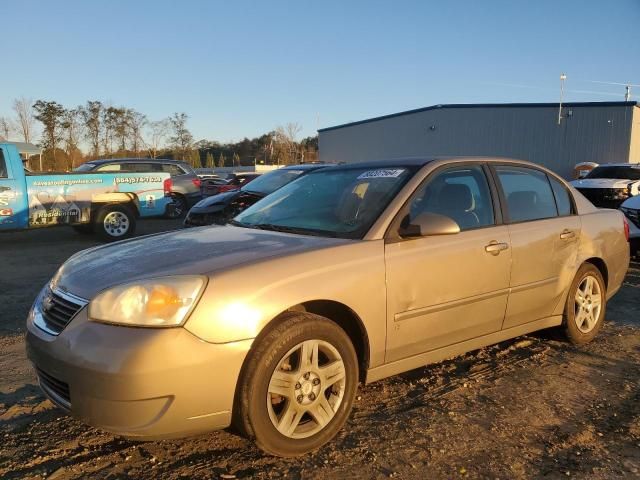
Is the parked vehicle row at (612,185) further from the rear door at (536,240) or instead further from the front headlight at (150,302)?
the front headlight at (150,302)

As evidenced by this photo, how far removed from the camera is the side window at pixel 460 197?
3664 mm

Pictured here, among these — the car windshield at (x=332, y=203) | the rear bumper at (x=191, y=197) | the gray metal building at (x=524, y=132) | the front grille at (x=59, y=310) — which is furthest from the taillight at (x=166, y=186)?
the gray metal building at (x=524, y=132)

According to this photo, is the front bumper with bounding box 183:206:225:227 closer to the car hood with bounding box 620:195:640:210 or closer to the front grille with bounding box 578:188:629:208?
the car hood with bounding box 620:195:640:210

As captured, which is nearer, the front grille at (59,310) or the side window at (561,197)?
the front grille at (59,310)

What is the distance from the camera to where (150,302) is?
8.30ft

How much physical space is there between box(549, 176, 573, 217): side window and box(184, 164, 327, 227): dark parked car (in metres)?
5.80

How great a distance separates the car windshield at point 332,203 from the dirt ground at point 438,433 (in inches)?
47.1

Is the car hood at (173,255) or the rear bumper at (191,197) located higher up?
the car hood at (173,255)

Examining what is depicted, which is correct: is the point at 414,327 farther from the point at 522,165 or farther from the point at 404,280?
the point at 522,165

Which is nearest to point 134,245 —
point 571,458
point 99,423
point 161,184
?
point 99,423

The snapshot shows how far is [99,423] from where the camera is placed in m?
2.49

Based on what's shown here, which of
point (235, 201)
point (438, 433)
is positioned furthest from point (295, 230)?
point (235, 201)

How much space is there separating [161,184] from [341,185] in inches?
365

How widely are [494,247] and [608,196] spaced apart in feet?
40.8
